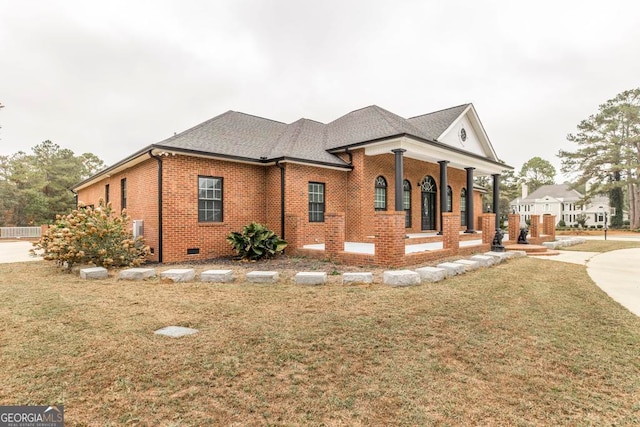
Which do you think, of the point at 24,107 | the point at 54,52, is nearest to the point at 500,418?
the point at 54,52

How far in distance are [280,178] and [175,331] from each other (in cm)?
801

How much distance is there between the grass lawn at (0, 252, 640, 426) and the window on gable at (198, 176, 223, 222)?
16.3ft

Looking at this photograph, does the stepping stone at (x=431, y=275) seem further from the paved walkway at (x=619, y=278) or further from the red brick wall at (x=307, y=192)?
the red brick wall at (x=307, y=192)

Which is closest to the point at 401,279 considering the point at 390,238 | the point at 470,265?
the point at 390,238

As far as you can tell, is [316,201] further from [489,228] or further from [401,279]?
[489,228]

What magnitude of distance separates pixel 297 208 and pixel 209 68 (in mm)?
13566

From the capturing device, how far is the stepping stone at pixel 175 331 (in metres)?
3.75

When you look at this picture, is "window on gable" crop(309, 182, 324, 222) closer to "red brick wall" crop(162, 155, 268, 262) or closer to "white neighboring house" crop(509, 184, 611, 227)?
"red brick wall" crop(162, 155, 268, 262)

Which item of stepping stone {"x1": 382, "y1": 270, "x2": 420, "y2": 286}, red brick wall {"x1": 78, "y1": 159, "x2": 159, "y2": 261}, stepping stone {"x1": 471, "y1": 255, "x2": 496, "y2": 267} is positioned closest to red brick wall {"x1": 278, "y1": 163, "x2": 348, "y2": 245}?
red brick wall {"x1": 78, "y1": 159, "x2": 159, "y2": 261}

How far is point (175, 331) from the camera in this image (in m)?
3.86

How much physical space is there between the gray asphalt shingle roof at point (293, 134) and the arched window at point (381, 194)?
1959 millimetres

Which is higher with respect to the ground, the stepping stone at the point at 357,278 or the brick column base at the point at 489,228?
the brick column base at the point at 489,228

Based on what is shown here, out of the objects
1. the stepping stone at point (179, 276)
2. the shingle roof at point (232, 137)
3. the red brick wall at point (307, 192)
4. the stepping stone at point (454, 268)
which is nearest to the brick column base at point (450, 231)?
the stepping stone at point (454, 268)

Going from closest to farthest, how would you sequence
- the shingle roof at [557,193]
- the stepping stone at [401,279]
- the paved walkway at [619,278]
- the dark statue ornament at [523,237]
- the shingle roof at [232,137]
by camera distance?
the paved walkway at [619,278], the stepping stone at [401,279], the shingle roof at [232,137], the dark statue ornament at [523,237], the shingle roof at [557,193]
